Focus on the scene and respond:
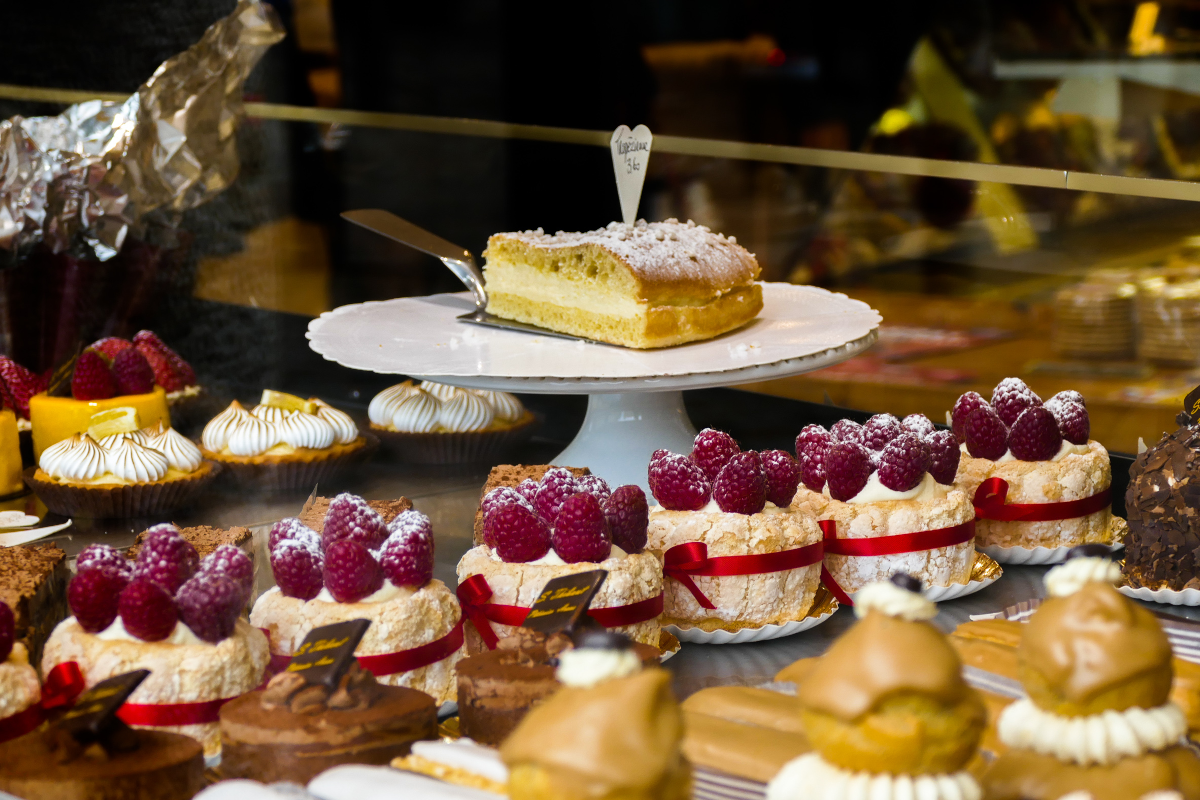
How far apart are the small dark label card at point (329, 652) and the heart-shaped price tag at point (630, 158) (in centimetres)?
133

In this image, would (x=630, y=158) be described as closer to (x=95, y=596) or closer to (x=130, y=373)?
(x=130, y=373)

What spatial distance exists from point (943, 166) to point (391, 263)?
2.54 metres

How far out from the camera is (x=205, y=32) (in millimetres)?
3148

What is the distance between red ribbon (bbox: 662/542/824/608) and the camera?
1759 mm

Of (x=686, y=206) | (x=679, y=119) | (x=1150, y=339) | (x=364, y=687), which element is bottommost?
(x=364, y=687)

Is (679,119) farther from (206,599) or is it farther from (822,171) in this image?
(206,599)

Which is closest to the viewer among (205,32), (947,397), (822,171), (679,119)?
(205,32)

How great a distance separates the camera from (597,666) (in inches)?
38.4

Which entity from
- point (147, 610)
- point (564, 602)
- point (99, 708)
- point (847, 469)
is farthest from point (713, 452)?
point (99, 708)

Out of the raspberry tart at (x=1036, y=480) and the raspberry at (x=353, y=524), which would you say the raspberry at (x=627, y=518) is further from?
the raspberry tart at (x=1036, y=480)

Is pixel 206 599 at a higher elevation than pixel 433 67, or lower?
lower

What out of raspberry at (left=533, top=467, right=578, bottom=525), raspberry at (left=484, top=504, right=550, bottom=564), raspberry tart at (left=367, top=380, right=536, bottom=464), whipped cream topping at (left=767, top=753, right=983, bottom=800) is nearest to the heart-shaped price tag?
raspberry tart at (left=367, top=380, right=536, bottom=464)

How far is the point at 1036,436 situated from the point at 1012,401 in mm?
115

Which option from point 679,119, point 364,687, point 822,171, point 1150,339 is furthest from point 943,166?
point 364,687
